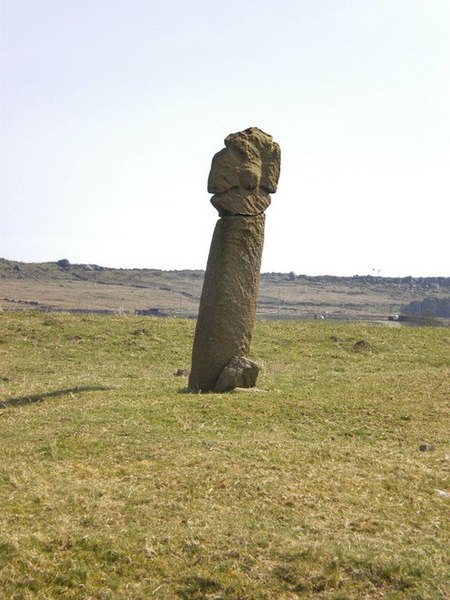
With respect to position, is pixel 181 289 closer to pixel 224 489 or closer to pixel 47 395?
pixel 47 395

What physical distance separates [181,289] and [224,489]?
456 feet

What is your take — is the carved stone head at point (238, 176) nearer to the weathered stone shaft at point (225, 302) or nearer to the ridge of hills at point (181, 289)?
the weathered stone shaft at point (225, 302)

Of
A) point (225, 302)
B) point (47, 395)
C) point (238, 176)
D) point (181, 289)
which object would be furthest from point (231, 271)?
point (181, 289)

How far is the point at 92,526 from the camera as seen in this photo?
9500 millimetres

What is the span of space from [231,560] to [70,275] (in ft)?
463

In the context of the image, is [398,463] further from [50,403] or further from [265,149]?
[265,149]

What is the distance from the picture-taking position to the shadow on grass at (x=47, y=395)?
1709cm

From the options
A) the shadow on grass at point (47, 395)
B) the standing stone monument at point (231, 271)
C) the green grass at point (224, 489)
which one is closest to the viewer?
the green grass at point (224, 489)

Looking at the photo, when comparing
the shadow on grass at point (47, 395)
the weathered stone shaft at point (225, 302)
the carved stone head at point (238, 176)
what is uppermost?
the carved stone head at point (238, 176)

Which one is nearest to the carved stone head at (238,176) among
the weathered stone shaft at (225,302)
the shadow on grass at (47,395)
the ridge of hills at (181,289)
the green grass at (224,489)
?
the weathered stone shaft at (225,302)

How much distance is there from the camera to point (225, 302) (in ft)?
58.9

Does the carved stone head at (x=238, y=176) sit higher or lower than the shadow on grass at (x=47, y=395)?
higher

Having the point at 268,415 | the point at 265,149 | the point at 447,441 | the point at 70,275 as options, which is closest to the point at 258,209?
the point at 265,149

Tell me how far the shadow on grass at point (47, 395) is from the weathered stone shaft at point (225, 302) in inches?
92.8
